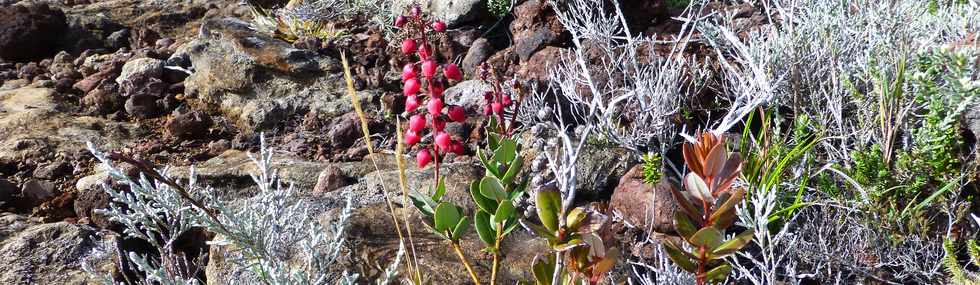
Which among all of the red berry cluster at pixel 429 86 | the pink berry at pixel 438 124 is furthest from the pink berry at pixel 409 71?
the pink berry at pixel 438 124

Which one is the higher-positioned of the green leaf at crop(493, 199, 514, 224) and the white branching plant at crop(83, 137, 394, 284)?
the green leaf at crop(493, 199, 514, 224)

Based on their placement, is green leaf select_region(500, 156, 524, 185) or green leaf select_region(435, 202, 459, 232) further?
green leaf select_region(500, 156, 524, 185)

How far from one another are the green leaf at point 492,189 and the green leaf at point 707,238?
0.40 meters

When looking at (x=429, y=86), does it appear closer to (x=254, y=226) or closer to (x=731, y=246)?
(x=254, y=226)

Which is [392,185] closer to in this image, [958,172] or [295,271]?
[295,271]

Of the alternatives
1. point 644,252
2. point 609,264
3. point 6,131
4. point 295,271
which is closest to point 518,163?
point 609,264

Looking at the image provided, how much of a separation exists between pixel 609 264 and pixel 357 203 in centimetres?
141

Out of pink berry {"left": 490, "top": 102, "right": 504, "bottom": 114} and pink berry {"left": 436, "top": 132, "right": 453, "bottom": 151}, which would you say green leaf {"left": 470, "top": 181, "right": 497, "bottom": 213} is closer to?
pink berry {"left": 436, "top": 132, "right": 453, "bottom": 151}

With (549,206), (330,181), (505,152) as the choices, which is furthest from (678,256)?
(330,181)

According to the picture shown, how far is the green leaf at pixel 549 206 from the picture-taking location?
140 centimetres

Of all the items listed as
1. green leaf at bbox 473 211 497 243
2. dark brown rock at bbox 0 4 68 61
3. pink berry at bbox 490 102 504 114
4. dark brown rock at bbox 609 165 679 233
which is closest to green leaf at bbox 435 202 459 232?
green leaf at bbox 473 211 497 243

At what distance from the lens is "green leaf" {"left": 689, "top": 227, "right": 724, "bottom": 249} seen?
1.33 metres

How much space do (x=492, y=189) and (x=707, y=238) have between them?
44 centimetres

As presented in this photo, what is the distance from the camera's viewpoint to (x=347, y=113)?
3.67m
